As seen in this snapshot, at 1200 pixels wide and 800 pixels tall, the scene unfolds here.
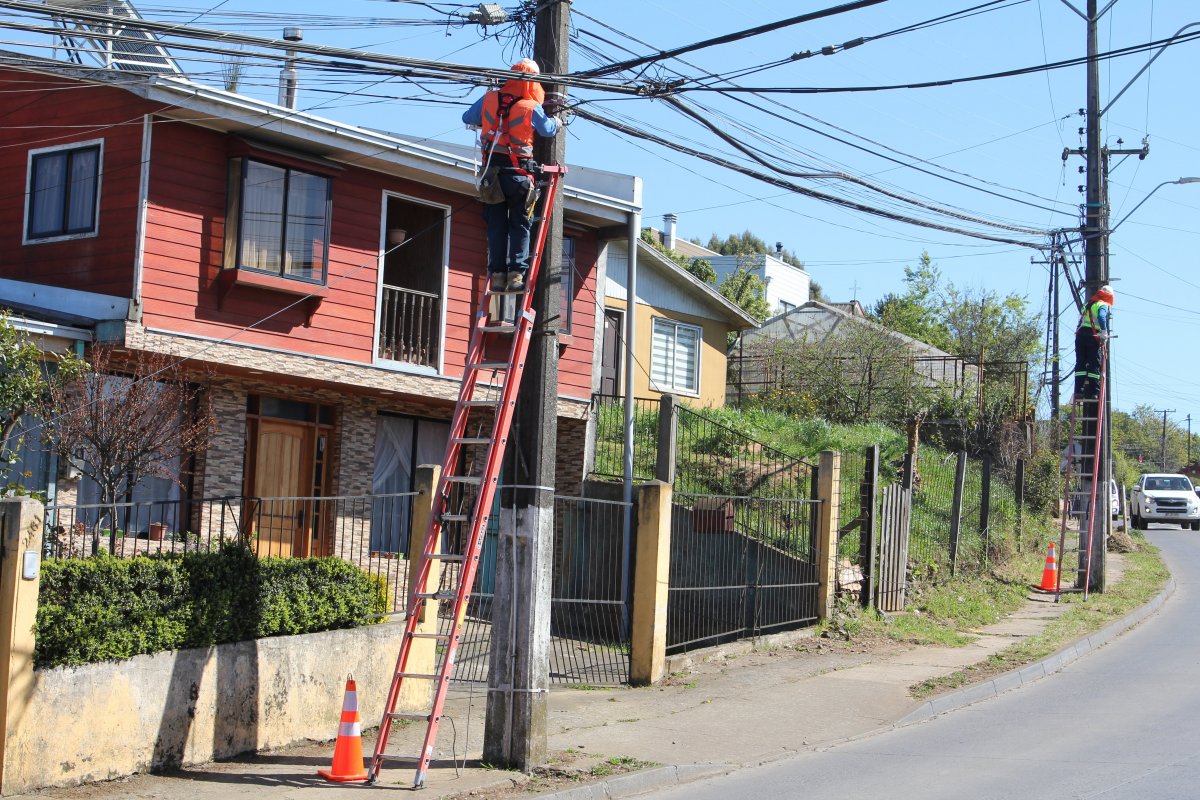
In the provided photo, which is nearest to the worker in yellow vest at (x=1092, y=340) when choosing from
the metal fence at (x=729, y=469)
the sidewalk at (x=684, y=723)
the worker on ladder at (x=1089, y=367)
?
the worker on ladder at (x=1089, y=367)

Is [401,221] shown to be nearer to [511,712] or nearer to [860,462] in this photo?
[860,462]

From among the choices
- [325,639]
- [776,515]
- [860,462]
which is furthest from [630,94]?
[860,462]

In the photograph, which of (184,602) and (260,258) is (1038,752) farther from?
(260,258)

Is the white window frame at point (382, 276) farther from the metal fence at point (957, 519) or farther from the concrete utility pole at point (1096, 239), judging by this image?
the concrete utility pole at point (1096, 239)

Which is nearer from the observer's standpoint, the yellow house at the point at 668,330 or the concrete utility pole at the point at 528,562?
the concrete utility pole at the point at 528,562

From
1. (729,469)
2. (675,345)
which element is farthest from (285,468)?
(675,345)

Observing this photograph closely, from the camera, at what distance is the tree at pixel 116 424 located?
12.0m

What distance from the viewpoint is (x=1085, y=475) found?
19906 millimetres

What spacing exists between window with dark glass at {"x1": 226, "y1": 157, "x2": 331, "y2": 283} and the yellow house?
1080 cm

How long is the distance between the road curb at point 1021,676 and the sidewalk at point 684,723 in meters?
0.02

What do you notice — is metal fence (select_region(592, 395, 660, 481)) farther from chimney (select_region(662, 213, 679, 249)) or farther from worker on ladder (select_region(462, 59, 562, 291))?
chimney (select_region(662, 213, 679, 249))

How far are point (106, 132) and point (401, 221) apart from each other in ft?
16.1

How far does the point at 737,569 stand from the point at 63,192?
31.5 feet

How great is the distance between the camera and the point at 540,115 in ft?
30.9
